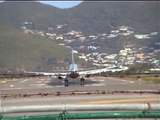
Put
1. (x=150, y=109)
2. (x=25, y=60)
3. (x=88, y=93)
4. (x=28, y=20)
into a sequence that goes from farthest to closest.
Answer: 1. (x=25, y=60)
2. (x=88, y=93)
3. (x=28, y=20)
4. (x=150, y=109)

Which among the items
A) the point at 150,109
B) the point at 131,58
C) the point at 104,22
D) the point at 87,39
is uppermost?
the point at 104,22

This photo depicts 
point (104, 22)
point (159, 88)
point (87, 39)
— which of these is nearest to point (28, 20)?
point (87, 39)

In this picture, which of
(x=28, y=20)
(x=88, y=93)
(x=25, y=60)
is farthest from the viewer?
(x=25, y=60)

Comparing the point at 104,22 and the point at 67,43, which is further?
the point at 104,22

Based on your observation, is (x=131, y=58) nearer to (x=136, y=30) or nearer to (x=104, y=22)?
(x=136, y=30)

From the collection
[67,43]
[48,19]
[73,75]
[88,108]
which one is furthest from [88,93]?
[73,75]

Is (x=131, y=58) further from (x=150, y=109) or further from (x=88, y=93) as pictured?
(x=150, y=109)

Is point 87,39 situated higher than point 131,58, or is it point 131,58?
point 87,39

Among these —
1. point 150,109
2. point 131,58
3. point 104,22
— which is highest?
point 104,22

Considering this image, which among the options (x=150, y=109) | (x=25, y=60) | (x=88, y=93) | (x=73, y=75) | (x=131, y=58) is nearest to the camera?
(x=150, y=109)
